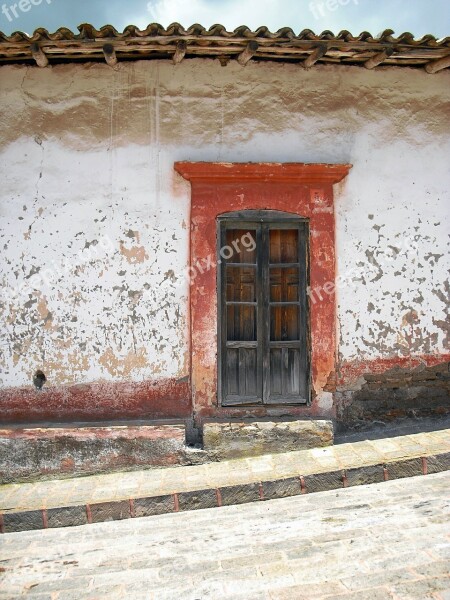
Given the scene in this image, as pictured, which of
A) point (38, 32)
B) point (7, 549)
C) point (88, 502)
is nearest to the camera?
point (7, 549)

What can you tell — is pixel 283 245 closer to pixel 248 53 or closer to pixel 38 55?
pixel 248 53

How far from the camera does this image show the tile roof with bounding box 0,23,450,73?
4.91 m

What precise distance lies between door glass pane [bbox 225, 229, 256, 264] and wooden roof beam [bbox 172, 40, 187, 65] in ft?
5.64

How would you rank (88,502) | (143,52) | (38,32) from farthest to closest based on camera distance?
(143,52), (38,32), (88,502)

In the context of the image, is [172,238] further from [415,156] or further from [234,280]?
[415,156]

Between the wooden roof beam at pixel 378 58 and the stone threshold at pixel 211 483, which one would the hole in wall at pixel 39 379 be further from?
the wooden roof beam at pixel 378 58

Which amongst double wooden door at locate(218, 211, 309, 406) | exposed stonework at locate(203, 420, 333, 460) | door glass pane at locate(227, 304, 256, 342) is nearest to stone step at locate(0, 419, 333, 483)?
exposed stonework at locate(203, 420, 333, 460)

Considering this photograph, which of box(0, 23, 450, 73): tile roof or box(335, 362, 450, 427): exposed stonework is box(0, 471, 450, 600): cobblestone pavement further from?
box(0, 23, 450, 73): tile roof

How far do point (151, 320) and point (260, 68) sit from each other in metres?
2.80

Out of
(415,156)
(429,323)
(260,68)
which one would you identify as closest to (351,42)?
(260,68)

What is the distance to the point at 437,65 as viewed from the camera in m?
5.62

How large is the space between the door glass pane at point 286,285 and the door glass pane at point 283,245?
115mm

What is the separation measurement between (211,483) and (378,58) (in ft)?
14.2

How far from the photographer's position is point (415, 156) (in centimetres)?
584
